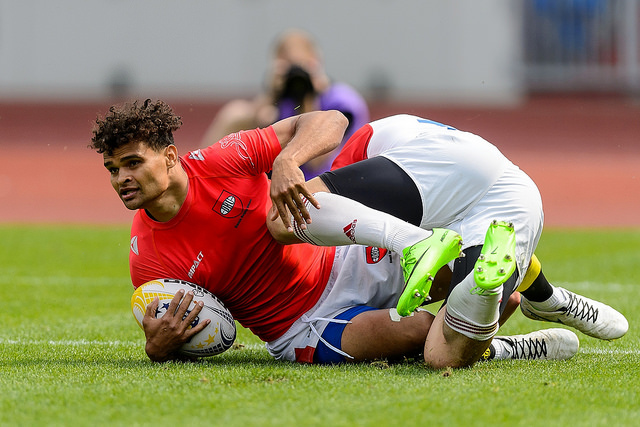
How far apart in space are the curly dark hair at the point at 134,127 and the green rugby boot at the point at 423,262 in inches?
49.8

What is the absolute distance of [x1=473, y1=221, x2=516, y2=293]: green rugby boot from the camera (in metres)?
3.75

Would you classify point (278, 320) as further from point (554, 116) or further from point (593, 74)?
point (593, 74)

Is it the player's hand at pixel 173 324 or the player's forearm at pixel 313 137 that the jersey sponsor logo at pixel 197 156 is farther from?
the player's hand at pixel 173 324

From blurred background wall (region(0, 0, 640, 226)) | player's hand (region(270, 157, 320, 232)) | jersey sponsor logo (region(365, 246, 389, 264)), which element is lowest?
blurred background wall (region(0, 0, 640, 226))

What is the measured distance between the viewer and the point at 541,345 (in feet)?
15.0

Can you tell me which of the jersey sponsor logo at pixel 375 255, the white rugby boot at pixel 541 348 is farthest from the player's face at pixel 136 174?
the white rugby boot at pixel 541 348

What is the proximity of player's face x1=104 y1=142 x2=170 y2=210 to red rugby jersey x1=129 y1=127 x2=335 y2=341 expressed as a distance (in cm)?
19

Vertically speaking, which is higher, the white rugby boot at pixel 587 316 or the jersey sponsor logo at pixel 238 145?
the jersey sponsor logo at pixel 238 145

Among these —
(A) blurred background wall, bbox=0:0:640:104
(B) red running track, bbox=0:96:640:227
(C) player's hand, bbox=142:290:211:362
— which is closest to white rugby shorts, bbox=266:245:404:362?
(C) player's hand, bbox=142:290:211:362

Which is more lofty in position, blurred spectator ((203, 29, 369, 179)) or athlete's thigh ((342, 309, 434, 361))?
blurred spectator ((203, 29, 369, 179))

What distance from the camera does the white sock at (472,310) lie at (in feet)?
12.9

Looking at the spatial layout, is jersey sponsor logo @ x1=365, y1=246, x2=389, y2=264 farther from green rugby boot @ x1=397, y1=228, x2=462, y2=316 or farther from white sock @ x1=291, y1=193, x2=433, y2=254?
green rugby boot @ x1=397, y1=228, x2=462, y2=316

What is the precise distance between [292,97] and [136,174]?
11.3 feet

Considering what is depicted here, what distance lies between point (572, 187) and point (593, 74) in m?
6.29
